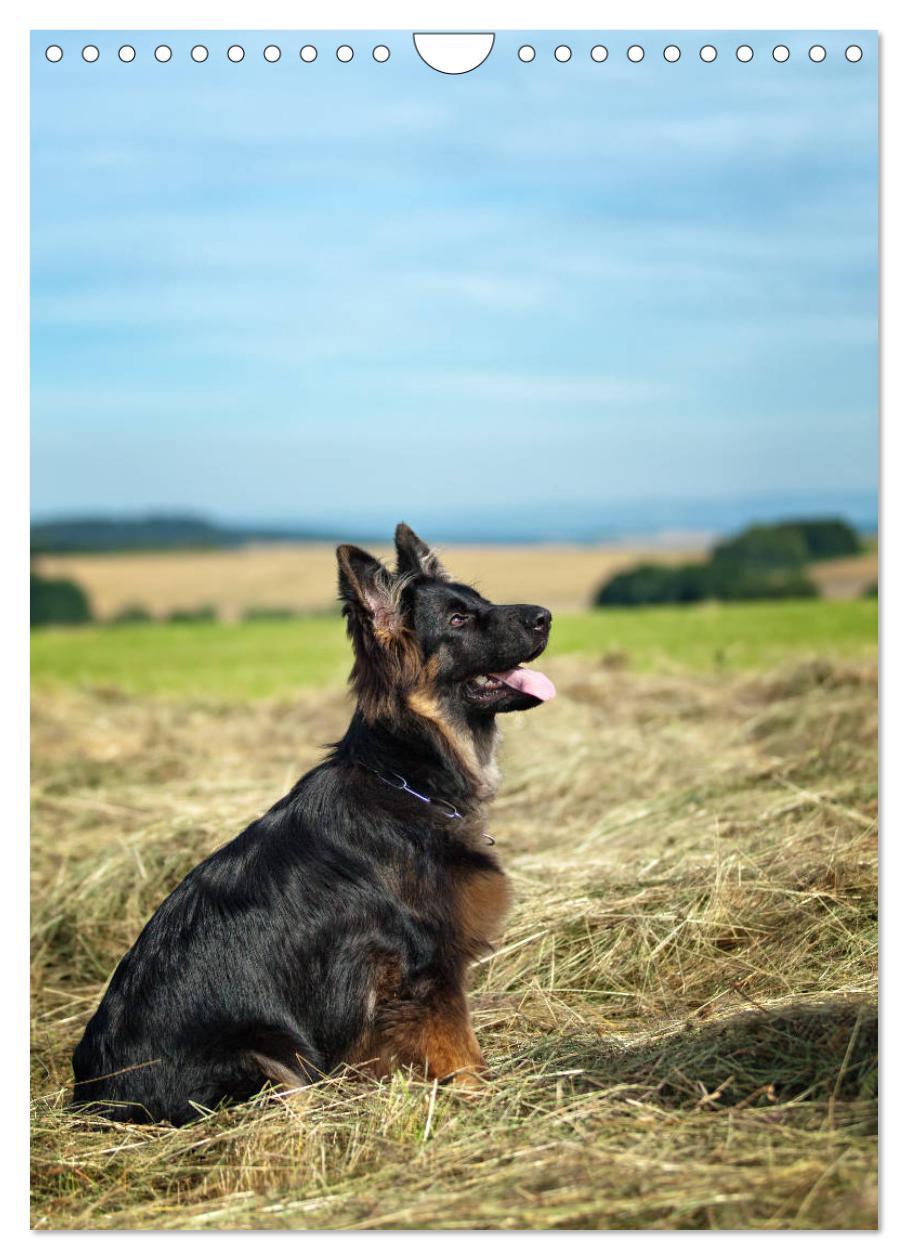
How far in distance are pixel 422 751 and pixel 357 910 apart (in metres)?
0.69

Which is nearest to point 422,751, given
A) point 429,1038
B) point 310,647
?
point 429,1038

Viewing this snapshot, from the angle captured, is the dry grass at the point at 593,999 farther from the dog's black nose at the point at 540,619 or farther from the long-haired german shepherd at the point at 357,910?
the dog's black nose at the point at 540,619

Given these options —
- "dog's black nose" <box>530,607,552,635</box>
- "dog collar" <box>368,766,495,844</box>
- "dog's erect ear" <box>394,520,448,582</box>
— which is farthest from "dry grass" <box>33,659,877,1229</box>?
"dog's erect ear" <box>394,520,448,582</box>

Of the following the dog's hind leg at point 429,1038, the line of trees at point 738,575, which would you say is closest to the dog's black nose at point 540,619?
the dog's hind leg at point 429,1038

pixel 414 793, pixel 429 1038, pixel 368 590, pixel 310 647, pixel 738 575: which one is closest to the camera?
pixel 429 1038

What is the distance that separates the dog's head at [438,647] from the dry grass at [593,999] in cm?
137

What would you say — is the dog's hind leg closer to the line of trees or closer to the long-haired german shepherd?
the long-haired german shepherd

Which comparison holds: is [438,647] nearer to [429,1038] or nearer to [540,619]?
[540,619]

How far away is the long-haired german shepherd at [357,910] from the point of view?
4.64 metres

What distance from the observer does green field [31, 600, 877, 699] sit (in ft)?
40.3

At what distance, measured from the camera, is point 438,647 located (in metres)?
5.15
